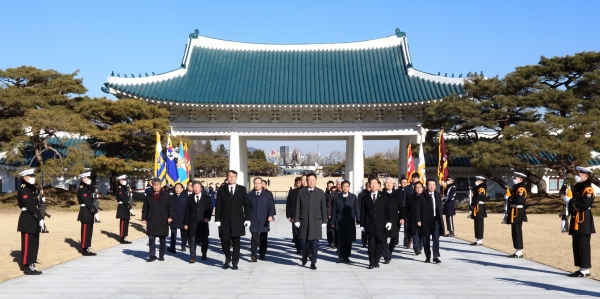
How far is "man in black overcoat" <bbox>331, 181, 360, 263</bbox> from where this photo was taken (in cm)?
1209

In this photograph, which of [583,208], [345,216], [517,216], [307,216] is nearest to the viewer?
[583,208]

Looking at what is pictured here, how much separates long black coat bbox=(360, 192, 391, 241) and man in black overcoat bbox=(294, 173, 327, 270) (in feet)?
2.60

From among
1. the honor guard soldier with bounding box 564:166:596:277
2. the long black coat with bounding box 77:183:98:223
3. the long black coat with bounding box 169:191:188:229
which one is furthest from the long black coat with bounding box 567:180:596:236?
the long black coat with bounding box 77:183:98:223

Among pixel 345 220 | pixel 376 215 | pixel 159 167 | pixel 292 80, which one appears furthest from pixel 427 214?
pixel 292 80

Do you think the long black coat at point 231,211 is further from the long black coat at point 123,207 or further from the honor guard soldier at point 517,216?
the honor guard soldier at point 517,216

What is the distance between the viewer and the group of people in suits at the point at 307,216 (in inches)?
409

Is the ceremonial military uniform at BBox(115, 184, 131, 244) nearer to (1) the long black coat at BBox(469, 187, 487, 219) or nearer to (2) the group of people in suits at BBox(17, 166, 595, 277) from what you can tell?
(2) the group of people in suits at BBox(17, 166, 595, 277)

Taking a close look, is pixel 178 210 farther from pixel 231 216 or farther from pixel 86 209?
pixel 231 216

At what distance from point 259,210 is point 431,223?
3440mm

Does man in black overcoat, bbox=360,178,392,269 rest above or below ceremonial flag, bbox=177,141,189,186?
below

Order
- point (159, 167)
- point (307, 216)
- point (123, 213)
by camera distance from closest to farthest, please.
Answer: point (307, 216), point (123, 213), point (159, 167)

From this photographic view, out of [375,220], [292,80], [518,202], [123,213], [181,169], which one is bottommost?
[123,213]

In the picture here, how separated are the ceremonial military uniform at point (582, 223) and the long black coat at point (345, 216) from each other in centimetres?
400

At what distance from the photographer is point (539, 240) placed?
16078 millimetres
